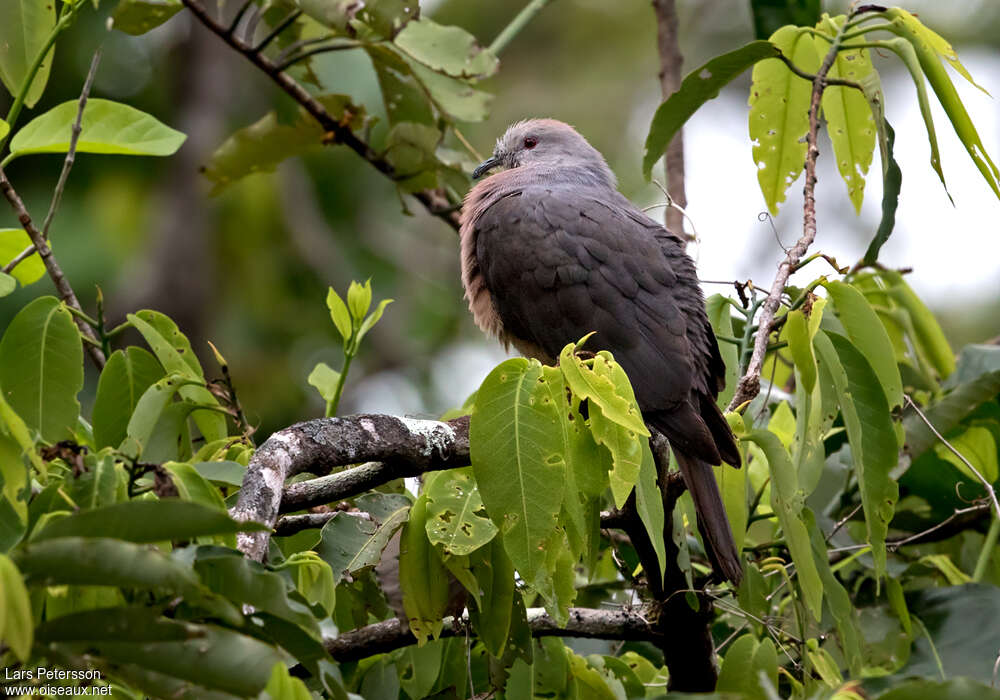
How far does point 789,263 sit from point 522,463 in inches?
50.6

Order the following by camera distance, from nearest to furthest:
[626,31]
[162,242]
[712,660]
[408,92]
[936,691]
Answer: [936,691] → [712,660] → [408,92] → [162,242] → [626,31]

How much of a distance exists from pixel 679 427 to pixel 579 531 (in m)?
1.42

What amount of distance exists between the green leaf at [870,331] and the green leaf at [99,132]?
166cm

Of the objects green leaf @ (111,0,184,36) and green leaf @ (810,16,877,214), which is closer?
green leaf @ (810,16,877,214)

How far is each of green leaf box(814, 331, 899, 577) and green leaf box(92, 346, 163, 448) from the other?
154 cm

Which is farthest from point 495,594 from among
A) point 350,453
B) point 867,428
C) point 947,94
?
point 947,94

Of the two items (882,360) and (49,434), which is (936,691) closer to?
(882,360)

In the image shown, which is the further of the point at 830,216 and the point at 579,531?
the point at 830,216

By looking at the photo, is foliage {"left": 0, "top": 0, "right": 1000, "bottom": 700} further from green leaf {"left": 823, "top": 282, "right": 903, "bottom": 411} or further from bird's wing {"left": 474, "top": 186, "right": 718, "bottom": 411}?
bird's wing {"left": 474, "top": 186, "right": 718, "bottom": 411}

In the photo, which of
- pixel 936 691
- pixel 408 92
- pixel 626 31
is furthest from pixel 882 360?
pixel 626 31

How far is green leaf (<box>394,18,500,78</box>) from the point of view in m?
3.68

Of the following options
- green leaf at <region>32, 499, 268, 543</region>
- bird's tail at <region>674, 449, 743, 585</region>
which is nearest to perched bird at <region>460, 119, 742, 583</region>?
bird's tail at <region>674, 449, 743, 585</region>

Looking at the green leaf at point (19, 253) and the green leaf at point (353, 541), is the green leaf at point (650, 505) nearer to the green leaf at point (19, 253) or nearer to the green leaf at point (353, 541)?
the green leaf at point (353, 541)

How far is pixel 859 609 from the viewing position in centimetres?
303
